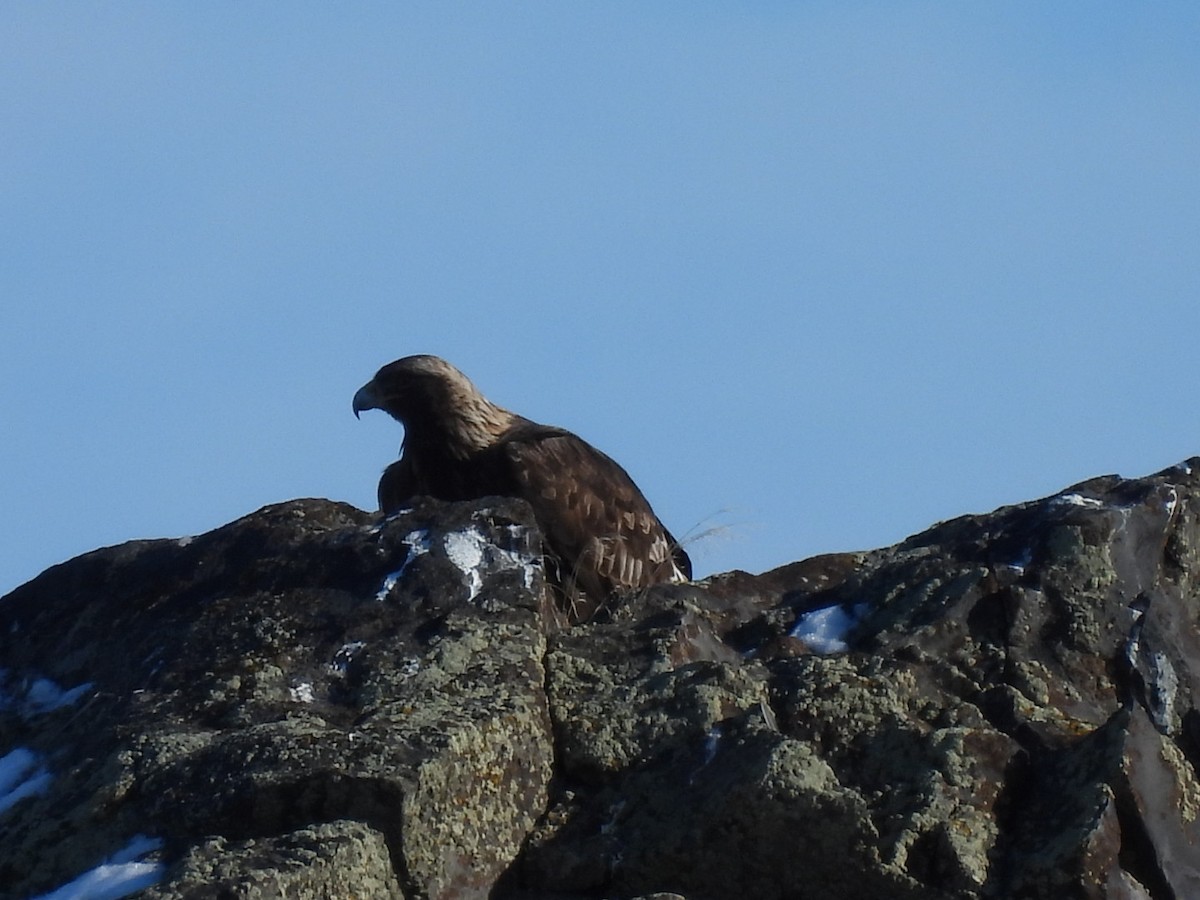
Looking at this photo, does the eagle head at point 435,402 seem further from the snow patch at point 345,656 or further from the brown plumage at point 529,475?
the snow patch at point 345,656

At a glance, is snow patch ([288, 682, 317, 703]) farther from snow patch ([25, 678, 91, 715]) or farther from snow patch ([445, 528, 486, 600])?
snow patch ([25, 678, 91, 715])

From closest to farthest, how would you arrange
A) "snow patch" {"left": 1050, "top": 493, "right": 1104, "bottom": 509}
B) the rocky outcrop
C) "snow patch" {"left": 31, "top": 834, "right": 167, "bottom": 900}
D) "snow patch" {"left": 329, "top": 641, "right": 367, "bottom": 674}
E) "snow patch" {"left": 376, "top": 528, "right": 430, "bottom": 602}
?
"snow patch" {"left": 31, "top": 834, "right": 167, "bottom": 900}
the rocky outcrop
"snow patch" {"left": 329, "top": 641, "right": 367, "bottom": 674}
"snow patch" {"left": 376, "top": 528, "right": 430, "bottom": 602}
"snow patch" {"left": 1050, "top": 493, "right": 1104, "bottom": 509}

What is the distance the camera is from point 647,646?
4.58 m

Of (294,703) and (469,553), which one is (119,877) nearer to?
(294,703)

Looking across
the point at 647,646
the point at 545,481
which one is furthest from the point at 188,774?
the point at 545,481

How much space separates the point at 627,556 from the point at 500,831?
14.5ft

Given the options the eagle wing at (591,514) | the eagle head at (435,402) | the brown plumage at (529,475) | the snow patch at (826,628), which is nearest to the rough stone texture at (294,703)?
the snow patch at (826,628)

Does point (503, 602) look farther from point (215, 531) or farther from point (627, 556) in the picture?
point (627, 556)

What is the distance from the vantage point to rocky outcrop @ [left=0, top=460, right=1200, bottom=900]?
377cm

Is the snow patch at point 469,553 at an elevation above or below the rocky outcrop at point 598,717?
above

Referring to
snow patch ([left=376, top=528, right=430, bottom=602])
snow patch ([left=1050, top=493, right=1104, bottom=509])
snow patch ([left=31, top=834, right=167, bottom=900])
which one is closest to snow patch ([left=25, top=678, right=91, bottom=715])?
snow patch ([left=376, top=528, right=430, bottom=602])

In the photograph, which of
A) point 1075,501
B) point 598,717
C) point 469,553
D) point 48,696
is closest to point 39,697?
point 48,696

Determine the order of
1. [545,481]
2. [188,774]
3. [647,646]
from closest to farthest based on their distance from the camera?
[188,774] → [647,646] → [545,481]

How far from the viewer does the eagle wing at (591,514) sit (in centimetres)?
808
